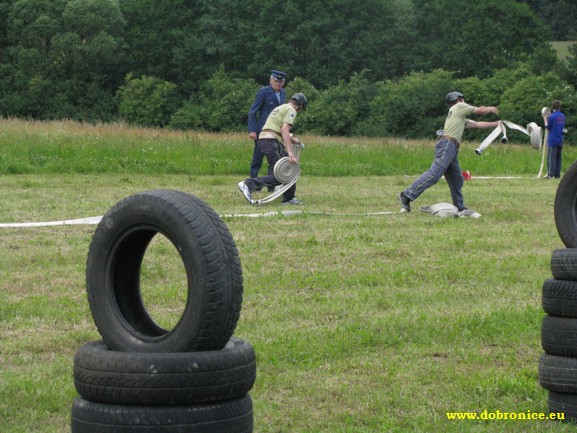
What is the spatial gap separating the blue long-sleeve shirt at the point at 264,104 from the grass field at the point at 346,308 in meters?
1.25

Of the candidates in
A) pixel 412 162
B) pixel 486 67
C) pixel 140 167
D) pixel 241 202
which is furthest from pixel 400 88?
pixel 241 202

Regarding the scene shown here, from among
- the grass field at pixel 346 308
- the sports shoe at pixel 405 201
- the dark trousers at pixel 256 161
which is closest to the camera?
the grass field at pixel 346 308

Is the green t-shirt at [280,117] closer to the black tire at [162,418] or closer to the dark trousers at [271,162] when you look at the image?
the dark trousers at [271,162]

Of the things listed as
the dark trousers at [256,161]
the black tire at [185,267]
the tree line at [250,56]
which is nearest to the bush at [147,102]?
the tree line at [250,56]

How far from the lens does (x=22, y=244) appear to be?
443 inches

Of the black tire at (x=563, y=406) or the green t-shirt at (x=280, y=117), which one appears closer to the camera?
the black tire at (x=563, y=406)

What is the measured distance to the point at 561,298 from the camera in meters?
5.68

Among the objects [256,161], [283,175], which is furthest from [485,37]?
[283,175]

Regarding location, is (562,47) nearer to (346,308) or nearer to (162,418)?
(346,308)

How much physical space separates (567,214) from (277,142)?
10715 millimetres

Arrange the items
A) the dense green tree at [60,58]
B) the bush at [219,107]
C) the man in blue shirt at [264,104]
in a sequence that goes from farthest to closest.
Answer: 1. the dense green tree at [60,58]
2. the bush at [219,107]
3. the man in blue shirt at [264,104]

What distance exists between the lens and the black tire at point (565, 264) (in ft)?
18.6

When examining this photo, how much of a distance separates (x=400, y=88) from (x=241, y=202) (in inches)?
2019

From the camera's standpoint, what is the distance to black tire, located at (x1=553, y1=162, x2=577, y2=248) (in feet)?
22.2
